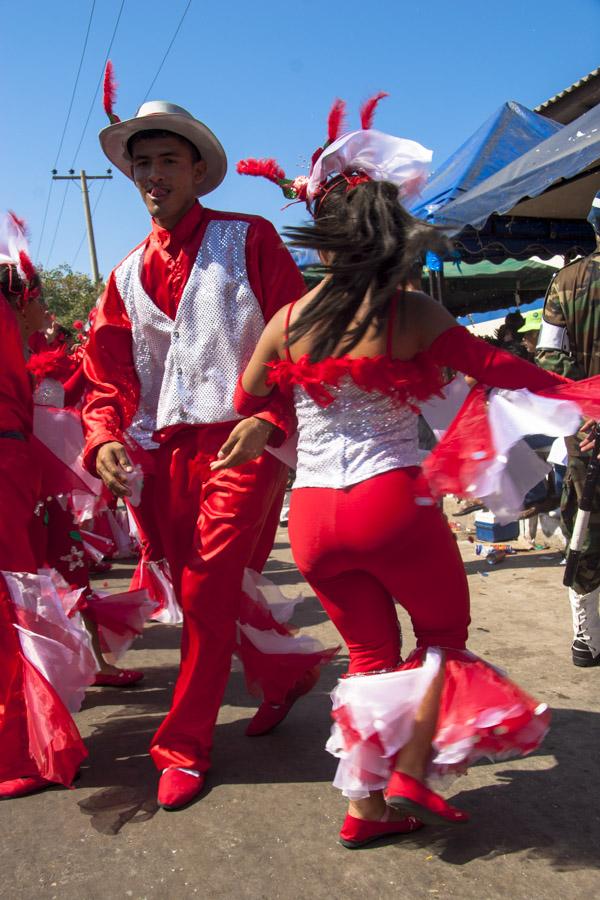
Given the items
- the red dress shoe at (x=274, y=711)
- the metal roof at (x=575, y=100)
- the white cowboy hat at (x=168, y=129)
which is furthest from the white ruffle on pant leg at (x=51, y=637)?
the metal roof at (x=575, y=100)

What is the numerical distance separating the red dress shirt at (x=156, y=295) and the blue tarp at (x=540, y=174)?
3108 mm

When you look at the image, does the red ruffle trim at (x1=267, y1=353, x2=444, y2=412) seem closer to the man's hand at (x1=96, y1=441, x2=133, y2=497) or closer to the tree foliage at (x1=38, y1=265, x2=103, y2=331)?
the man's hand at (x1=96, y1=441, x2=133, y2=497)

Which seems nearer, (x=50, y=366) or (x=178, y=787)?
(x=178, y=787)

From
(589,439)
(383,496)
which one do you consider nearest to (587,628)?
(589,439)

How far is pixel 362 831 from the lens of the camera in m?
2.33

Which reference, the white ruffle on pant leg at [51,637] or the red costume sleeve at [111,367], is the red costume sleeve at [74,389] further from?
the white ruffle on pant leg at [51,637]

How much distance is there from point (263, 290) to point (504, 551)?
13.4 ft

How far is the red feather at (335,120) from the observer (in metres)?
2.48

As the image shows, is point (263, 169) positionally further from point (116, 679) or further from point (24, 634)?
point (116, 679)

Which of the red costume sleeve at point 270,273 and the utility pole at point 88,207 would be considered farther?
the utility pole at point 88,207

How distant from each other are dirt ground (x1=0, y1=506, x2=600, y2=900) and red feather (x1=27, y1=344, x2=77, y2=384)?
1.57m

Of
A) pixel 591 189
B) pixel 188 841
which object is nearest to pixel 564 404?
pixel 188 841

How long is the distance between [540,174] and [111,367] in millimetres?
4478

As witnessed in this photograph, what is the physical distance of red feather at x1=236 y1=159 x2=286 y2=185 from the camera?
2.68m
